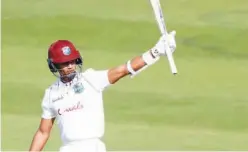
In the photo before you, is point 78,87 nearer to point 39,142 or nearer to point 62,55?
point 62,55

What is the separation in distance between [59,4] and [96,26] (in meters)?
1.19

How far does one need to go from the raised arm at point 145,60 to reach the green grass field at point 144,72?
4109 millimetres

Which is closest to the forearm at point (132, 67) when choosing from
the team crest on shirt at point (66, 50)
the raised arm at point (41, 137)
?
the team crest on shirt at point (66, 50)

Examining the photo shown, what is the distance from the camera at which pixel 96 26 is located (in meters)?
16.9

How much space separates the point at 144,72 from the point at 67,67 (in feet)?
21.9

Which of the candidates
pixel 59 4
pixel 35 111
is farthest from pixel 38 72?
pixel 59 4

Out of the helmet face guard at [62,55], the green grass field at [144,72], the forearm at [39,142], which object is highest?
the green grass field at [144,72]

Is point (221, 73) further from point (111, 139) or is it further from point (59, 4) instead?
point (59, 4)

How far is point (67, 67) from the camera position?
8.69 m

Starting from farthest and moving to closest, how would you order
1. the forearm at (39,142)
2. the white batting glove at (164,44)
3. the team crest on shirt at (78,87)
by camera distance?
the forearm at (39,142), the team crest on shirt at (78,87), the white batting glove at (164,44)

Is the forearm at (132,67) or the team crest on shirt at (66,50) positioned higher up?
the team crest on shirt at (66,50)

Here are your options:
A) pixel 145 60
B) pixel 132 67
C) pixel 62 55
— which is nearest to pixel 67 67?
pixel 62 55

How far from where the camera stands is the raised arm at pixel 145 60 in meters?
8.40

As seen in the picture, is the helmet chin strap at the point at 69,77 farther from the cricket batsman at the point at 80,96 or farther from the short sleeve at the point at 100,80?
the short sleeve at the point at 100,80
